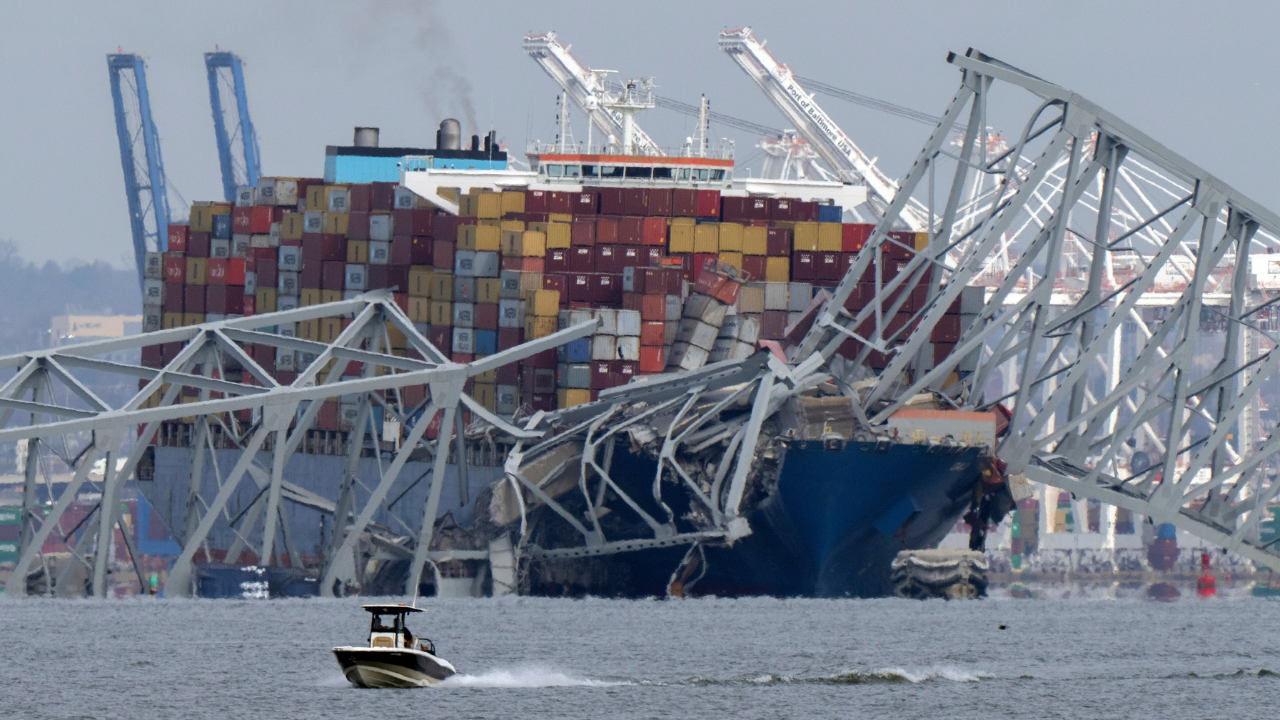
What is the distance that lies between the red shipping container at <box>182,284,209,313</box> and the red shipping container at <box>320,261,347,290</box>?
807cm

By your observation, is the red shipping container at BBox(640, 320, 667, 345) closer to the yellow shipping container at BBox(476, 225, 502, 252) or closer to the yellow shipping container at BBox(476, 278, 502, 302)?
the yellow shipping container at BBox(476, 278, 502, 302)

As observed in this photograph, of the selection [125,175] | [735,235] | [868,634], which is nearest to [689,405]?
[868,634]

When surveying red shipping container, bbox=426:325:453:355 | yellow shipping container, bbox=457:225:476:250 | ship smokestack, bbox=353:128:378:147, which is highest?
ship smokestack, bbox=353:128:378:147

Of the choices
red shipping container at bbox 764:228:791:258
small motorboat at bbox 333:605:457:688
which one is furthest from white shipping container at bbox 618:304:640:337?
small motorboat at bbox 333:605:457:688

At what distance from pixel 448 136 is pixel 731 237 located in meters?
34.9

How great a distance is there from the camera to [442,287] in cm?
8269

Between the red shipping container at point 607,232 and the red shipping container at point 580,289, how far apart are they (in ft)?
5.31

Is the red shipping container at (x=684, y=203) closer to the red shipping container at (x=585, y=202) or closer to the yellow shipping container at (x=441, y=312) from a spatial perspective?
the red shipping container at (x=585, y=202)

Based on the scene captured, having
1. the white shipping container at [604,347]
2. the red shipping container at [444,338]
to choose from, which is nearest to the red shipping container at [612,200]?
the white shipping container at [604,347]

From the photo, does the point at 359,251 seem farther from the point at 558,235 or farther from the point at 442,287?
the point at 558,235

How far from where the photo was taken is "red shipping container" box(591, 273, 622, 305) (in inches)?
3135

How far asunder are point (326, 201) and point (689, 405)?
29024 millimetres

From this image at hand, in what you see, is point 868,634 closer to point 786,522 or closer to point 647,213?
point 786,522

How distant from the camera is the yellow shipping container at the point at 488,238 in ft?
268
